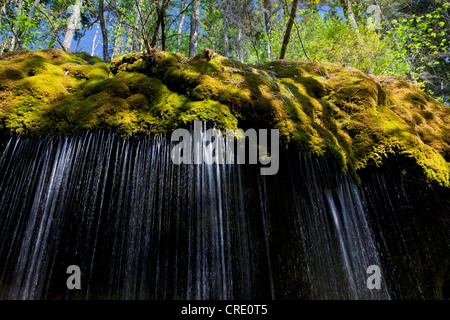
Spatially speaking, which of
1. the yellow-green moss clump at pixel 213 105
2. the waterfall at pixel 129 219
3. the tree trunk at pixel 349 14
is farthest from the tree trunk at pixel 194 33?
the waterfall at pixel 129 219

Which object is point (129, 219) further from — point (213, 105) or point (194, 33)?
point (194, 33)

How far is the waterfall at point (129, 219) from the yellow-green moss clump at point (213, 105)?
26 centimetres

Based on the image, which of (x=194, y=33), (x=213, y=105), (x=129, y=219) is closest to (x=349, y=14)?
(x=194, y=33)

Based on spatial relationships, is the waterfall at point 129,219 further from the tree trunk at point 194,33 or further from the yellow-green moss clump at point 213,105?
the tree trunk at point 194,33

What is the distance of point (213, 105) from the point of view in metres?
3.01

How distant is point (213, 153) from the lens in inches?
114

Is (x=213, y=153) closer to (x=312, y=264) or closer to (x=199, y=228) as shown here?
(x=199, y=228)

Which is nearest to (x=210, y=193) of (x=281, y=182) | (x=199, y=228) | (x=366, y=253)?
(x=199, y=228)

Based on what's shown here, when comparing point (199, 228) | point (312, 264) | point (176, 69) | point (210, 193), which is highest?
point (176, 69)

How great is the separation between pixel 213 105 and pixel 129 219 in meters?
1.89

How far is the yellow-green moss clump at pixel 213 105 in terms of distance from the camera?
2.93 m

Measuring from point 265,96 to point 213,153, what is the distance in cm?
138
